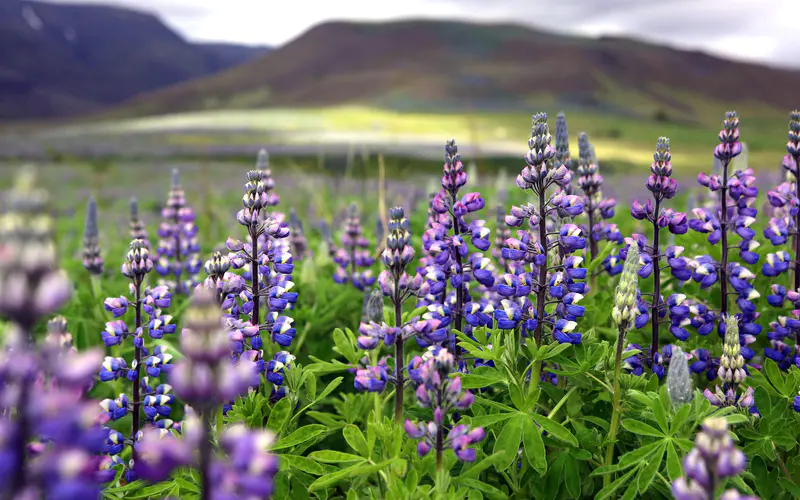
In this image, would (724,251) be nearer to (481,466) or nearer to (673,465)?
(673,465)

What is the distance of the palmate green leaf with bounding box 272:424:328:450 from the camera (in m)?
2.20

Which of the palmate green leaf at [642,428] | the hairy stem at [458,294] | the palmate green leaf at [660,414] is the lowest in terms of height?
the palmate green leaf at [642,428]

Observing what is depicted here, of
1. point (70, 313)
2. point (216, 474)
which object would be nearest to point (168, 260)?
point (70, 313)

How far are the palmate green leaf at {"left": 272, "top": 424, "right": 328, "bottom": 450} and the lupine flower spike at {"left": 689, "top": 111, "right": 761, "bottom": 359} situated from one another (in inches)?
69.6

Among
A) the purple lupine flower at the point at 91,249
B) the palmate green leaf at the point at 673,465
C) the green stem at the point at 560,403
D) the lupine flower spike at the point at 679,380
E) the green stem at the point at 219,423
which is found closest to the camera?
the palmate green leaf at the point at 673,465

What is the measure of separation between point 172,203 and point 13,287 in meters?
3.84

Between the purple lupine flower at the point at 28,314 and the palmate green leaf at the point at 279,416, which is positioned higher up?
the purple lupine flower at the point at 28,314

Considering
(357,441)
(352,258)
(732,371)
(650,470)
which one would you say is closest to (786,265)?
(732,371)

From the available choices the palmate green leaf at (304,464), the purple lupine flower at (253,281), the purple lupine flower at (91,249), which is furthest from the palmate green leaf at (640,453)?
the purple lupine flower at (91,249)

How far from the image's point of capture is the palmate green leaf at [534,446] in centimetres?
211

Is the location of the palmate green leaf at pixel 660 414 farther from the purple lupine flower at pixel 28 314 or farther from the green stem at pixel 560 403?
the purple lupine flower at pixel 28 314

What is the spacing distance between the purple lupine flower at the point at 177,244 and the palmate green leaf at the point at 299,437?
248 cm

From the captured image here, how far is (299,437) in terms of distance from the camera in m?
2.24

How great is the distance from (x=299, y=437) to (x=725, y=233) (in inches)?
82.6
